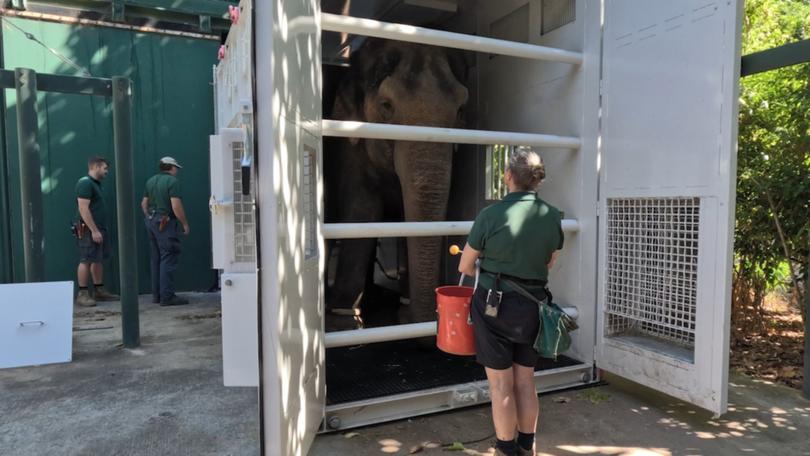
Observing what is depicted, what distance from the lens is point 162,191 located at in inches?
281

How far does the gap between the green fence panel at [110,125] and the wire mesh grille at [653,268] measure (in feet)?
21.6

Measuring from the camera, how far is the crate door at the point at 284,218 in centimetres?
226

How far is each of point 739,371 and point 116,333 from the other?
614 cm

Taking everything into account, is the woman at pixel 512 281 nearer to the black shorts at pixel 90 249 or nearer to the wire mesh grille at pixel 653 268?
the wire mesh grille at pixel 653 268

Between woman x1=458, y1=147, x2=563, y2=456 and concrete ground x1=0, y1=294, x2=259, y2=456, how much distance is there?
152 cm

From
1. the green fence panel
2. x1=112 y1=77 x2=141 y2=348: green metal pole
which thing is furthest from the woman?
the green fence panel

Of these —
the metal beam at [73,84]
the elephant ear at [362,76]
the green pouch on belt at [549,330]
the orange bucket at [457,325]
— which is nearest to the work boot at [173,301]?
the metal beam at [73,84]

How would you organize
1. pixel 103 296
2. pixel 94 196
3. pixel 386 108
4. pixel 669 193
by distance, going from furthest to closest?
pixel 103 296 → pixel 94 196 → pixel 386 108 → pixel 669 193

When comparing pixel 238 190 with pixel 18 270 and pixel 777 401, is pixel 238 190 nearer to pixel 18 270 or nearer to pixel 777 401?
pixel 777 401

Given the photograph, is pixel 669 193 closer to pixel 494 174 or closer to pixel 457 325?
pixel 457 325

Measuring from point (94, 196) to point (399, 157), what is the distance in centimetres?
494

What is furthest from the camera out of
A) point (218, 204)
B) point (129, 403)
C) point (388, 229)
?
point (129, 403)

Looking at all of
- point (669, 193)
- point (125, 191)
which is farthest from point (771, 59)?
point (125, 191)

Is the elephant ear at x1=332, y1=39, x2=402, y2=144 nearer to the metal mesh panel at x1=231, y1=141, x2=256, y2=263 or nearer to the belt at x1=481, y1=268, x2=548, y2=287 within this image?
the metal mesh panel at x1=231, y1=141, x2=256, y2=263
